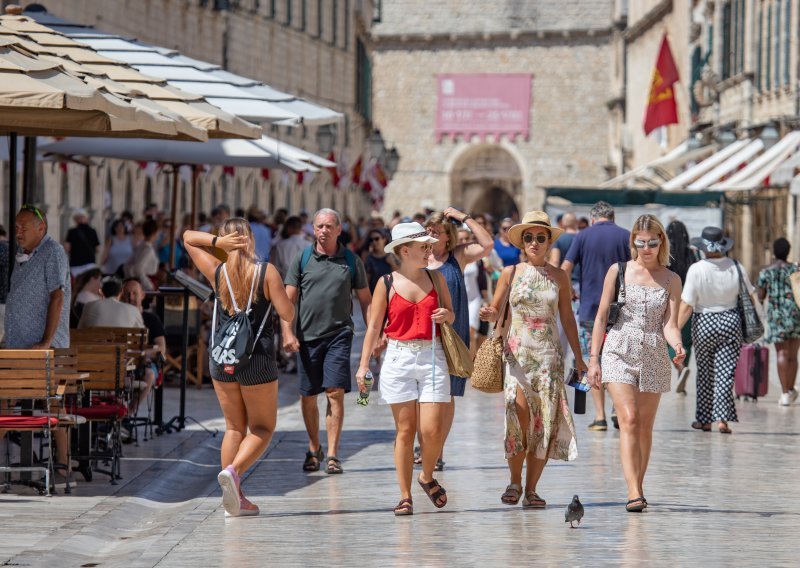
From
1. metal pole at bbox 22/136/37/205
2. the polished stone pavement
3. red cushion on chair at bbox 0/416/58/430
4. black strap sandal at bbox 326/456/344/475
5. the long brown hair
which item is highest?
metal pole at bbox 22/136/37/205

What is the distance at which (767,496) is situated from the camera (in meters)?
11.0

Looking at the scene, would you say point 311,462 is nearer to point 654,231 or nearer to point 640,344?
point 640,344

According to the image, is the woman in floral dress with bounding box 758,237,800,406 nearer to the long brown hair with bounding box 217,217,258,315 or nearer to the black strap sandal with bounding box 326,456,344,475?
the black strap sandal with bounding box 326,456,344,475

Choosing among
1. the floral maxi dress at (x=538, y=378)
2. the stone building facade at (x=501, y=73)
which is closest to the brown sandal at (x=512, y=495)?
the floral maxi dress at (x=538, y=378)

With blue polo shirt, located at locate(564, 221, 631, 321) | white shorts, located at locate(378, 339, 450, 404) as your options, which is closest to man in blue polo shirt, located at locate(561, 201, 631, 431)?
blue polo shirt, located at locate(564, 221, 631, 321)

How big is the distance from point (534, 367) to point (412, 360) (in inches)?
27.9

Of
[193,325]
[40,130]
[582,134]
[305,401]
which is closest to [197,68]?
[193,325]

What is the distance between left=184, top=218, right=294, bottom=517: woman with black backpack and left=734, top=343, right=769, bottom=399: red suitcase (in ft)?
24.8

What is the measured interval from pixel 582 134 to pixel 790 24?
42091mm

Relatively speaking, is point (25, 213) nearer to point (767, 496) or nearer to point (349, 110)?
point (767, 496)

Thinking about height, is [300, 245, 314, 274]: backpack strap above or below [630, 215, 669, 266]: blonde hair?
below


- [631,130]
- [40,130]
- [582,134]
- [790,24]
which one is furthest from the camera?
[582,134]

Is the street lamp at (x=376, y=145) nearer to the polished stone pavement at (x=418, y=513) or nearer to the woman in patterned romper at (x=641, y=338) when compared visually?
the polished stone pavement at (x=418, y=513)

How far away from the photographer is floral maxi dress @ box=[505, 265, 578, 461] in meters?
10.4
